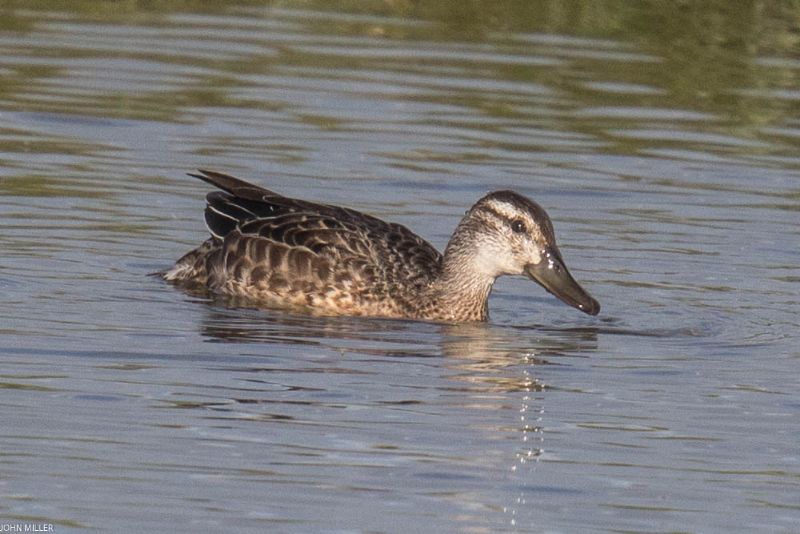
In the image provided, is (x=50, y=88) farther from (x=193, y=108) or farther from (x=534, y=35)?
(x=534, y=35)

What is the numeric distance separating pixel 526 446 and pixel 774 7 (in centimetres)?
1248

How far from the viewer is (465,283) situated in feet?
37.6

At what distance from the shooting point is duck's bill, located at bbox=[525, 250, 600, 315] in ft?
36.3

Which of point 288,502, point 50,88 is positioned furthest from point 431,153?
point 288,502

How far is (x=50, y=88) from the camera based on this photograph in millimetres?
16906

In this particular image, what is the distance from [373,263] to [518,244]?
767 mm

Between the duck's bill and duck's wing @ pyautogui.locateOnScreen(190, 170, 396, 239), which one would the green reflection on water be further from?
the duck's bill

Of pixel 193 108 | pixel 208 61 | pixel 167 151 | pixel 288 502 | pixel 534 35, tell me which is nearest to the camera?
pixel 288 502

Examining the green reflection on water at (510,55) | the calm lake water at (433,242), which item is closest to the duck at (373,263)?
the calm lake water at (433,242)

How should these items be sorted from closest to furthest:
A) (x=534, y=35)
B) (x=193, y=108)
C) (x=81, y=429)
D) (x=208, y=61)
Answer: (x=81, y=429), (x=193, y=108), (x=208, y=61), (x=534, y=35)

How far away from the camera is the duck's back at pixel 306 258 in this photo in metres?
11.4

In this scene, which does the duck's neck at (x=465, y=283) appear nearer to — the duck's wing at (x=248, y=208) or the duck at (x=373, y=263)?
the duck at (x=373, y=263)

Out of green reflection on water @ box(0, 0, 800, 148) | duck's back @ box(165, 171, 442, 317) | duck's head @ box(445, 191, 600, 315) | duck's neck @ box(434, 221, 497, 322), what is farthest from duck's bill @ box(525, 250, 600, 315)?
green reflection on water @ box(0, 0, 800, 148)

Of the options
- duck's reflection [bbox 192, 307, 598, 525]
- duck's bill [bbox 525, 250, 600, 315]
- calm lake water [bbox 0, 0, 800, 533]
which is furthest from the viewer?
duck's bill [bbox 525, 250, 600, 315]
